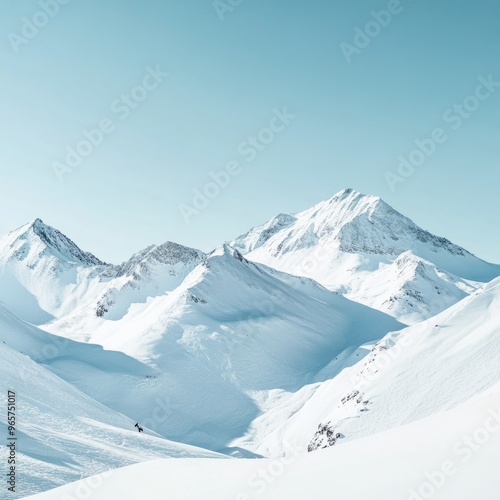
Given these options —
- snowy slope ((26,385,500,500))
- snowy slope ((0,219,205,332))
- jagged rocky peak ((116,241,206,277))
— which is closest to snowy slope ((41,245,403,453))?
snowy slope ((0,219,205,332))

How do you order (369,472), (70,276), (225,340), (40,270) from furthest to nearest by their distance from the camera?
(40,270), (70,276), (225,340), (369,472)

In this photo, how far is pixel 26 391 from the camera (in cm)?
2825

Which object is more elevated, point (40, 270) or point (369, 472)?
point (369, 472)

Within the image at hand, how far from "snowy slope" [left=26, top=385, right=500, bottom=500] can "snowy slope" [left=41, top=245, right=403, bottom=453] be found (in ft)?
120

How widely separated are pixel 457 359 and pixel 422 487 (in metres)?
31.0

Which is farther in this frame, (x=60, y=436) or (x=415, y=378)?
(x=415, y=378)

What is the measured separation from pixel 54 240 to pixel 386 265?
12610cm

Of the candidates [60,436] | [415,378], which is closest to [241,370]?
[415,378]

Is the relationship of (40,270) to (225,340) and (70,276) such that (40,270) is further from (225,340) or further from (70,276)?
(225,340)

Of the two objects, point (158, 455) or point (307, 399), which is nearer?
point (158, 455)

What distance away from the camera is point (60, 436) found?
21781mm

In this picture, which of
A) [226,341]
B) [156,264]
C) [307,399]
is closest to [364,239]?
[156,264]

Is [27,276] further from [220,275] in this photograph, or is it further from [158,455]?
[158,455]

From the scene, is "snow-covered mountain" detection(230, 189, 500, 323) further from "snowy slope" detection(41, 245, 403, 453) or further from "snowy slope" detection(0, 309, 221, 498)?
"snowy slope" detection(0, 309, 221, 498)
